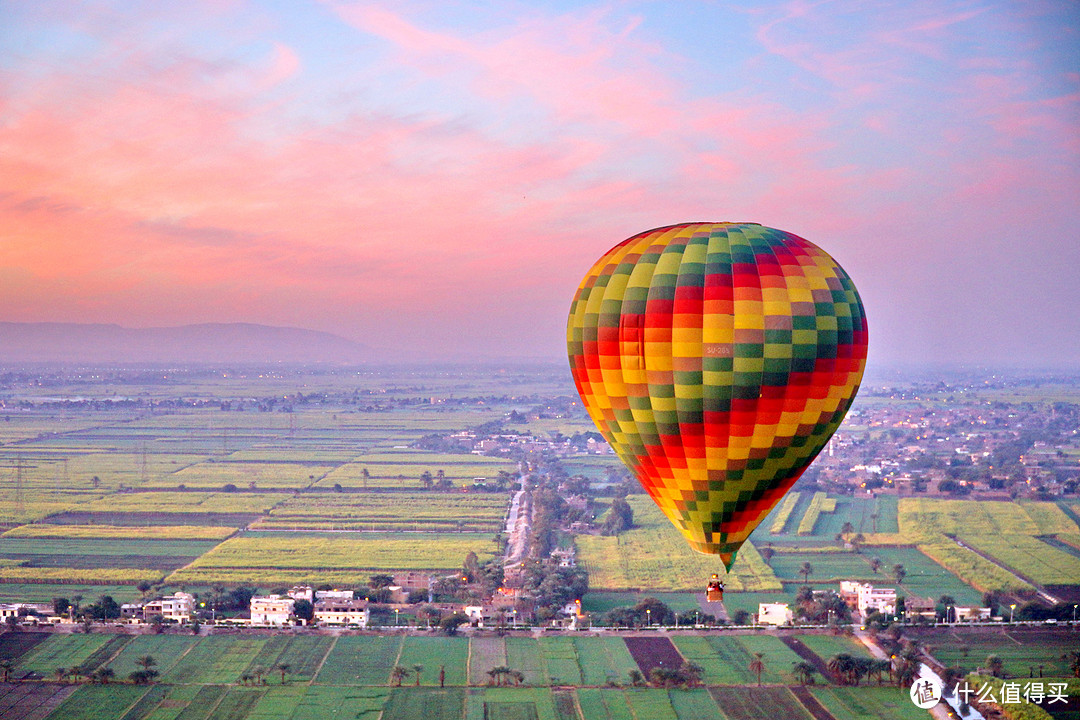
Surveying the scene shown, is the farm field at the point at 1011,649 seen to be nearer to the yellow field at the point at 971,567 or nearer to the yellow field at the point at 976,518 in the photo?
the yellow field at the point at 971,567

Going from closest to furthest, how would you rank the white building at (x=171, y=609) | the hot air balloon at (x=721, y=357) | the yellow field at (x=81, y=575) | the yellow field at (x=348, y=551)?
the hot air balloon at (x=721, y=357), the white building at (x=171, y=609), the yellow field at (x=81, y=575), the yellow field at (x=348, y=551)

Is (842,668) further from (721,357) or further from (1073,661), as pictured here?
(721,357)

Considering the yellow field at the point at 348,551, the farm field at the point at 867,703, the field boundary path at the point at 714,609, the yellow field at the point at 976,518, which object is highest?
the yellow field at the point at 348,551

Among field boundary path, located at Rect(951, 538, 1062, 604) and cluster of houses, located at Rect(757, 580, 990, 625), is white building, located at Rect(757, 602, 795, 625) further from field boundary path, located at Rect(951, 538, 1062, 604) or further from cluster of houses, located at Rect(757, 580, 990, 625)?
field boundary path, located at Rect(951, 538, 1062, 604)

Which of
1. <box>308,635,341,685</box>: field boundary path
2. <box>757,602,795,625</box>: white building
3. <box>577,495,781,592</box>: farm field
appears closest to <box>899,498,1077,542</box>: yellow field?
<box>577,495,781,592</box>: farm field

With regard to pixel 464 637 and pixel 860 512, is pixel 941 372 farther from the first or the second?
pixel 464 637

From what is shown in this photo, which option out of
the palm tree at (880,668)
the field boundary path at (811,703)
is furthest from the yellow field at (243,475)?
the palm tree at (880,668)

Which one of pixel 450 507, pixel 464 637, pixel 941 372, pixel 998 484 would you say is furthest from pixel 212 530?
pixel 941 372
